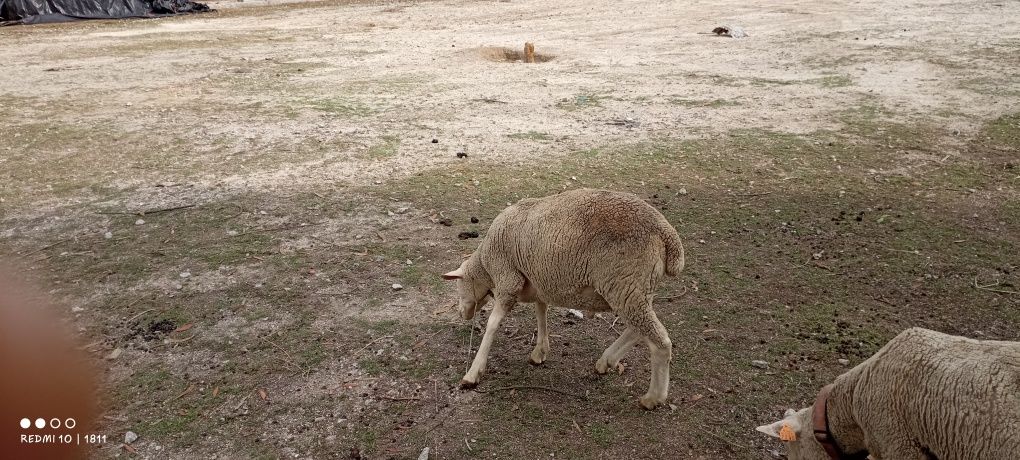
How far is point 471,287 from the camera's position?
4922 millimetres

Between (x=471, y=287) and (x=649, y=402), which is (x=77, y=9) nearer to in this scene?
(x=471, y=287)

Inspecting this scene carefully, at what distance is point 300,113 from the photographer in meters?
10.3

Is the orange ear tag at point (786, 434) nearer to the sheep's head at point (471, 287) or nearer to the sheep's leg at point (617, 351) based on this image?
the sheep's leg at point (617, 351)

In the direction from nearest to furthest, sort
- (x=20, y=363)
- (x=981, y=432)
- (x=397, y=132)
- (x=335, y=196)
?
(x=981, y=432) → (x=20, y=363) → (x=335, y=196) → (x=397, y=132)

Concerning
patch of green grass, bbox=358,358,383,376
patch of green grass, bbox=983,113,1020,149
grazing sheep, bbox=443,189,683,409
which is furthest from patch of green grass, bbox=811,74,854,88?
patch of green grass, bbox=358,358,383,376

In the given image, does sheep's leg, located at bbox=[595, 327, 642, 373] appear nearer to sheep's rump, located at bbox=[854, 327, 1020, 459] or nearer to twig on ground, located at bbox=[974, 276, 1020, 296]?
sheep's rump, located at bbox=[854, 327, 1020, 459]

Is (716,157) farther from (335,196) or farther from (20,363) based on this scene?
(20,363)

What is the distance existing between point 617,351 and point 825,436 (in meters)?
1.43

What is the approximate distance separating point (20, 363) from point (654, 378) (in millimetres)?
4217

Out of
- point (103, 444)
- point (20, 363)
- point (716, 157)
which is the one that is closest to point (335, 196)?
point (20, 363)

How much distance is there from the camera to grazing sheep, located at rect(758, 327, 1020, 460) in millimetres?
2729

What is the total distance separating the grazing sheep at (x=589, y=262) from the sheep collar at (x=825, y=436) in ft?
2.88

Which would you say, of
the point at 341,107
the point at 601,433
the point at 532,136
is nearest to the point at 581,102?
the point at 532,136

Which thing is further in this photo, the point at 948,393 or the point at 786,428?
the point at 786,428
